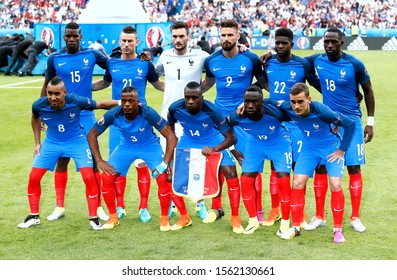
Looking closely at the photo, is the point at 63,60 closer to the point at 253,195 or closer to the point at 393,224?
the point at 253,195

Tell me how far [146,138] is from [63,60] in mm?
1609

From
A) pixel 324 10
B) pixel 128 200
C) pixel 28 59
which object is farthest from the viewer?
pixel 324 10

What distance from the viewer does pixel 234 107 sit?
30.6 ft

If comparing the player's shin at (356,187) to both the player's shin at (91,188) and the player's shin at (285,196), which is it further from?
the player's shin at (91,188)

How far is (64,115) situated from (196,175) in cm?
173

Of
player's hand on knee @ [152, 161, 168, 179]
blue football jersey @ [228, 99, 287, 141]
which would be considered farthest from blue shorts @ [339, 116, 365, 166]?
player's hand on knee @ [152, 161, 168, 179]

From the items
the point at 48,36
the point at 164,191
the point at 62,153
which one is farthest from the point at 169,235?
the point at 48,36

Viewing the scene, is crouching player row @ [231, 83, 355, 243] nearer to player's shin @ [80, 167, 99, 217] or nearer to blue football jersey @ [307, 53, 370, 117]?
blue football jersey @ [307, 53, 370, 117]

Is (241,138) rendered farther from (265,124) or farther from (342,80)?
(342,80)

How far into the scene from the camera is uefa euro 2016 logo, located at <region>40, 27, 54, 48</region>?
30.7m

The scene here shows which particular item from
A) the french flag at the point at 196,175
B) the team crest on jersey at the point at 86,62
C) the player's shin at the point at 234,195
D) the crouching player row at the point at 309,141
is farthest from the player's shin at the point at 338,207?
the team crest on jersey at the point at 86,62

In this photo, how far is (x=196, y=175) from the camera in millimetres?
8891

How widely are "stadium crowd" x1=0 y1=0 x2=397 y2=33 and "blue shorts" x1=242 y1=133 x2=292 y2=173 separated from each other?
130 ft
